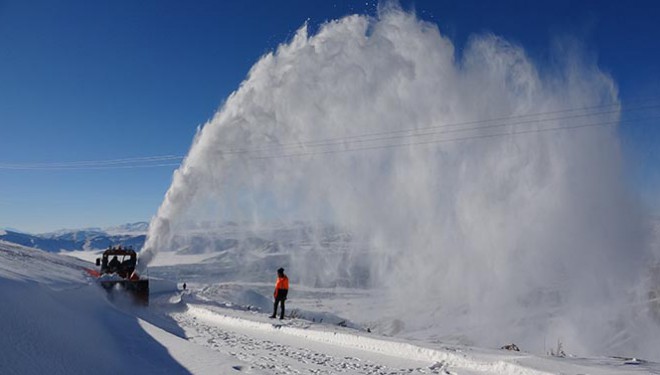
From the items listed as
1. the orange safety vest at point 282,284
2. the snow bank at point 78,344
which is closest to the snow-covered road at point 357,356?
the snow bank at point 78,344

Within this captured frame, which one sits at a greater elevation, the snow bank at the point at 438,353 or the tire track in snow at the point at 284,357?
the snow bank at the point at 438,353

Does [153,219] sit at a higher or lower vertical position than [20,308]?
higher

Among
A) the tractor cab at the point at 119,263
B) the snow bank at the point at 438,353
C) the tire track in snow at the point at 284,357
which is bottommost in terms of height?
the tire track in snow at the point at 284,357

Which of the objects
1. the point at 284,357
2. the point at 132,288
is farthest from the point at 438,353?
the point at 132,288

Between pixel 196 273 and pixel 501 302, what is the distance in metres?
80.7

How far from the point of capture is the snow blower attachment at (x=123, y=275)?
719 inches

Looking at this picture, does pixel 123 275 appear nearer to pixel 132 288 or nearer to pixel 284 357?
pixel 132 288

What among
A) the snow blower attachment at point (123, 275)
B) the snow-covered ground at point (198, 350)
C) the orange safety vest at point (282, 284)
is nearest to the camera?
the snow-covered ground at point (198, 350)

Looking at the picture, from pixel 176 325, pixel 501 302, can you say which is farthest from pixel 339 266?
pixel 176 325

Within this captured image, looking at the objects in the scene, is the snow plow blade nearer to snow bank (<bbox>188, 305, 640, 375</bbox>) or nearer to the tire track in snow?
the tire track in snow

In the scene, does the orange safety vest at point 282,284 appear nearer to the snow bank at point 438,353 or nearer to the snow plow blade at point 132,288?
the snow bank at point 438,353

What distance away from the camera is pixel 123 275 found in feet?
73.9

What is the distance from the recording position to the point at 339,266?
104125 millimetres

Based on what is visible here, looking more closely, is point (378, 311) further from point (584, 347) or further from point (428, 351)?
point (428, 351)
